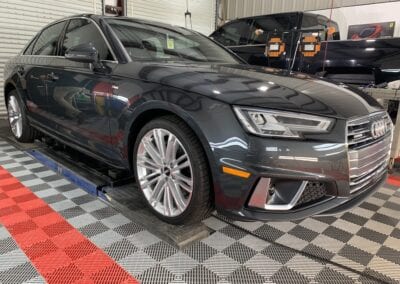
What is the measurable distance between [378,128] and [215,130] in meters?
0.87

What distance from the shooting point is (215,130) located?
1302 millimetres

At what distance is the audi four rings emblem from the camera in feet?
4.89

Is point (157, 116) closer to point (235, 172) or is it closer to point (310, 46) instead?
point (235, 172)

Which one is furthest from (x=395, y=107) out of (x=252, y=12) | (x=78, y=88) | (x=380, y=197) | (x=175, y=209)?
(x=252, y=12)

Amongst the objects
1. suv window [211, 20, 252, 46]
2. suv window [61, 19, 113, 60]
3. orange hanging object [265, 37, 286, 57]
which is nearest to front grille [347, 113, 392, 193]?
suv window [61, 19, 113, 60]

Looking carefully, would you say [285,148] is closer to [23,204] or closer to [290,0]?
[23,204]

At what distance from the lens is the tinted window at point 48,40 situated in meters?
2.54

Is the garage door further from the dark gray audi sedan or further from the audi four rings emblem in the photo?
the audi four rings emblem

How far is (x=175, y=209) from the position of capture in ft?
5.25

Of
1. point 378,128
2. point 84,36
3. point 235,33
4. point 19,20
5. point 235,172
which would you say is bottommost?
point 235,172

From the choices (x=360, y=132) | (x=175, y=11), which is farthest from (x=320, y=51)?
(x=175, y=11)

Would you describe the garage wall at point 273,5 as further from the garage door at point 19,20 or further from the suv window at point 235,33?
the garage door at point 19,20

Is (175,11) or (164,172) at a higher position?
(175,11)

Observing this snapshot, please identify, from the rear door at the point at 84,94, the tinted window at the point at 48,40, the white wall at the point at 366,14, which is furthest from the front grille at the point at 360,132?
the white wall at the point at 366,14
